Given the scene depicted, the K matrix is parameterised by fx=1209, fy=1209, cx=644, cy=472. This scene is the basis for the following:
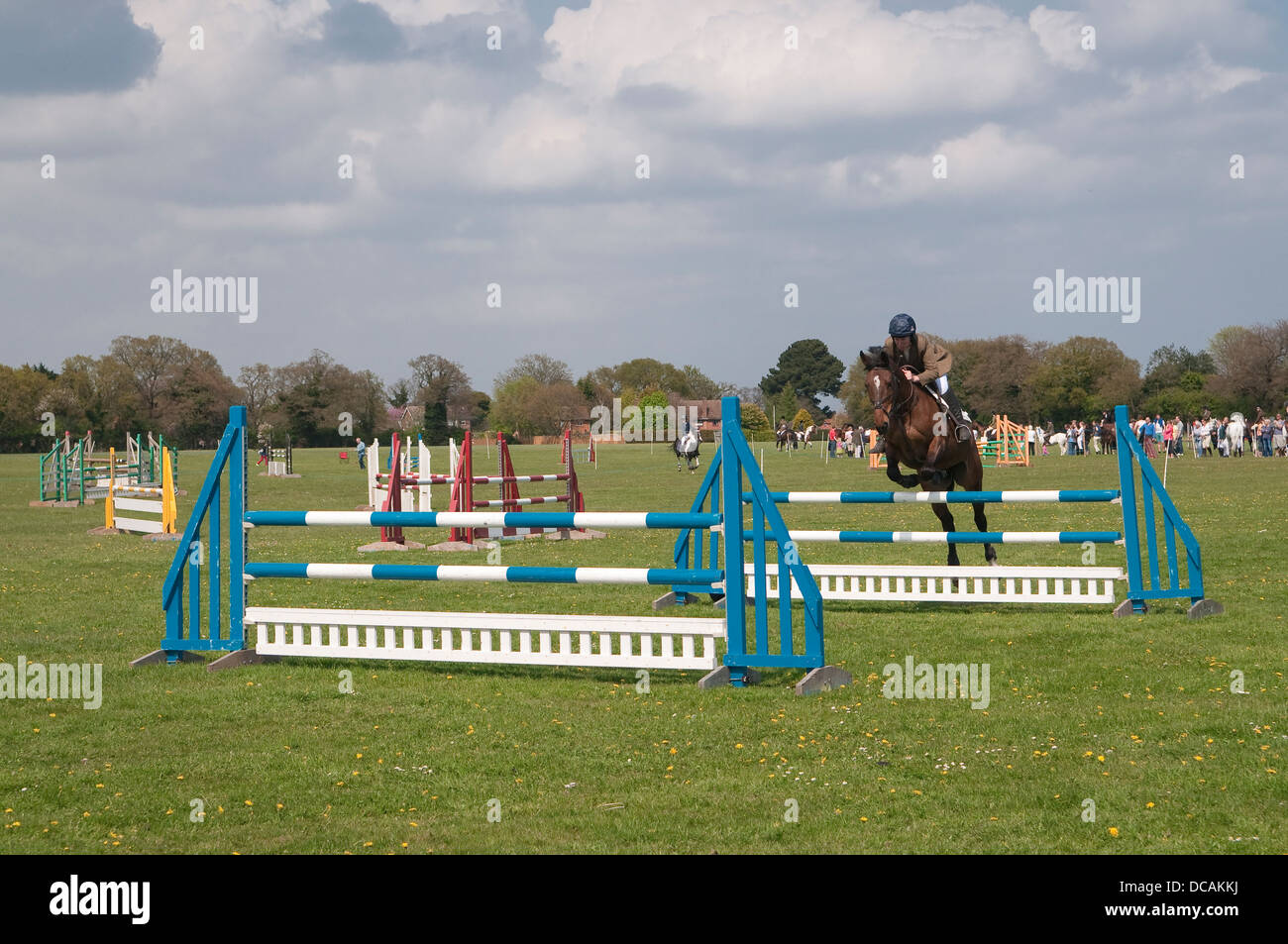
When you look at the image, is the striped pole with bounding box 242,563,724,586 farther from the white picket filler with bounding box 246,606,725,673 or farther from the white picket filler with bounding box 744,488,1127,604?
the white picket filler with bounding box 744,488,1127,604

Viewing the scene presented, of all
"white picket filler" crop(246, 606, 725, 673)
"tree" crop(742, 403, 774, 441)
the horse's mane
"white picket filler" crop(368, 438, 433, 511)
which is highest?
"tree" crop(742, 403, 774, 441)

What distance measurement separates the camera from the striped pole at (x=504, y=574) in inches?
315

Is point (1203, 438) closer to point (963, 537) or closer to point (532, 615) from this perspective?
point (963, 537)

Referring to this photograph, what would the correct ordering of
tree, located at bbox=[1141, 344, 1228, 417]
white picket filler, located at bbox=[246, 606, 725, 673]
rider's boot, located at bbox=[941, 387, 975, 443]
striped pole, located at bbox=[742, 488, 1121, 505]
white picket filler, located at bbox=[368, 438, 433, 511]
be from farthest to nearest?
tree, located at bbox=[1141, 344, 1228, 417] → white picket filler, located at bbox=[368, 438, 433, 511] → rider's boot, located at bbox=[941, 387, 975, 443] → striped pole, located at bbox=[742, 488, 1121, 505] → white picket filler, located at bbox=[246, 606, 725, 673]

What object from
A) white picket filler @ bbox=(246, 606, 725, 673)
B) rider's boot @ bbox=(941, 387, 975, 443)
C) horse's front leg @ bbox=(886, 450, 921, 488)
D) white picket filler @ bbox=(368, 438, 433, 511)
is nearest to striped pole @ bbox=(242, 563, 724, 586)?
white picket filler @ bbox=(246, 606, 725, 673)

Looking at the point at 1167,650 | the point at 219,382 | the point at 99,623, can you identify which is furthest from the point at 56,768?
the point at 219,382

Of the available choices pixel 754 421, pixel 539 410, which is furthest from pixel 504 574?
pixel 754 421

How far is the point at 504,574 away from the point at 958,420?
561 centimetres

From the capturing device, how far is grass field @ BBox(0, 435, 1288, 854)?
16.4 feet

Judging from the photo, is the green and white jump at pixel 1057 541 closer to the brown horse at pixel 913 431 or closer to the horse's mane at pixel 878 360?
the brown horse at pixel 913 431

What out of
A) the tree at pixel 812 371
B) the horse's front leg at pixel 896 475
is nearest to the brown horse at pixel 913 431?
the horse's front leg at pixel 896 475

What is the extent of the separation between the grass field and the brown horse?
138cm

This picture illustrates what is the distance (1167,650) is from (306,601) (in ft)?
27.5

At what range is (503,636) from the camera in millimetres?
8578
